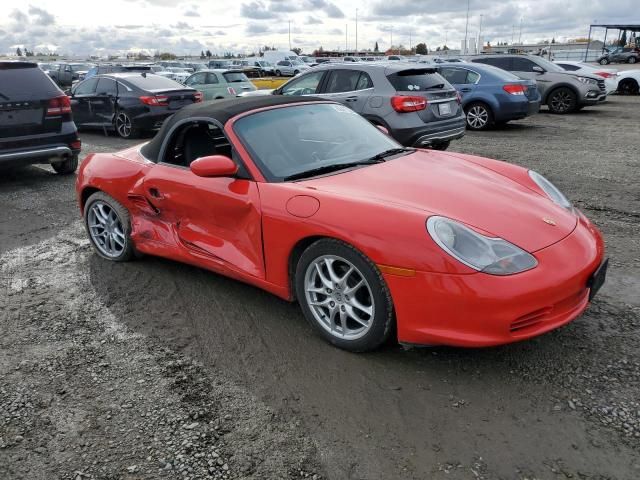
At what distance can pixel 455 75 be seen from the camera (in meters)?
13.0

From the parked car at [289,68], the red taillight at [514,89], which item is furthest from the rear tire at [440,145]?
the parked car at [289,68]

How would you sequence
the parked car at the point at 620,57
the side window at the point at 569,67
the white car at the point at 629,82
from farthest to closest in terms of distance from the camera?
the parked car at the point at 620,57, the white car at the point at 629,82, the side window at the point at 569,67

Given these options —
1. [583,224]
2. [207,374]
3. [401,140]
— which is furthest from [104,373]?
[401,140]

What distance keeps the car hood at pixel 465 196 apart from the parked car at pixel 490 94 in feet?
30.5

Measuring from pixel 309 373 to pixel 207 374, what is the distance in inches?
22.6

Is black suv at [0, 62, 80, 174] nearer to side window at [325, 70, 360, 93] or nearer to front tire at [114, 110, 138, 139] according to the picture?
front tire at [114, 110, 138, 139]

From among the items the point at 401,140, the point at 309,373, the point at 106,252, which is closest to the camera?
the point at 309,373

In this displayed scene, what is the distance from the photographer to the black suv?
24.8 feet

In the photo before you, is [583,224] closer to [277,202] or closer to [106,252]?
[277,202]

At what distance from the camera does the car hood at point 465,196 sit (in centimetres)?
304

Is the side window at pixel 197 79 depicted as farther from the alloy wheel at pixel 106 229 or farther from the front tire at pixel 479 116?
the alloy wheel at pixel 106 229

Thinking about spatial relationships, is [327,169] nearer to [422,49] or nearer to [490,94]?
[490,94]

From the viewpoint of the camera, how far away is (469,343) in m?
2.80

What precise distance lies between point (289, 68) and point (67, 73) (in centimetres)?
1624
